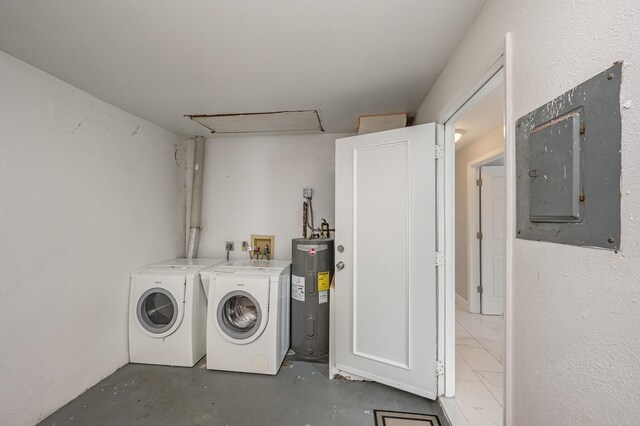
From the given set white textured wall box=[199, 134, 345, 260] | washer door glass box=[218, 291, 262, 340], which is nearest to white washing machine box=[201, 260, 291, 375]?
washer door glass box=[218, 291, 262, 340]

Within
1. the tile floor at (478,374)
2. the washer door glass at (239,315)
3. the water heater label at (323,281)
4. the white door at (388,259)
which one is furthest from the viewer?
the water heater label at (323,281)

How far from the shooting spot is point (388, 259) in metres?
1.85

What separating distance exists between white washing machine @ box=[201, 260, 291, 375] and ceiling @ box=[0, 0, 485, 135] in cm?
154

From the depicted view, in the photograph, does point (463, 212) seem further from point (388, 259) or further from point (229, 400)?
point (229, 400)

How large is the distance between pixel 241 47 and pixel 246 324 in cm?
218

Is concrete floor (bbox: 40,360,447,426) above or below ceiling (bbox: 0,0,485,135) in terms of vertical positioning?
below

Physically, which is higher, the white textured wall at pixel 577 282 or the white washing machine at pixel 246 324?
the white textured wall at pixel 577 282

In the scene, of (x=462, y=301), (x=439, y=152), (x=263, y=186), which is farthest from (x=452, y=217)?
(x=462, y=301)

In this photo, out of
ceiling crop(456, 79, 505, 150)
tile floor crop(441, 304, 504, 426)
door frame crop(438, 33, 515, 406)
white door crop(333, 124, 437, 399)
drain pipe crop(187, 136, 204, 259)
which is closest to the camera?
door frame crop(438, 33, 515, 406)

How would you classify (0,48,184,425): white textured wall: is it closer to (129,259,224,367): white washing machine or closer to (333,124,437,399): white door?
(129,259,224,367): white washing machine

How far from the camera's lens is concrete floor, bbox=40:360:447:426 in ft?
5.37

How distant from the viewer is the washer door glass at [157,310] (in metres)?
2.21

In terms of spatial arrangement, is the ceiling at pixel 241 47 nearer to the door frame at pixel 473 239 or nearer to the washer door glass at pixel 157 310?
the washer door glass at pixel 157 310

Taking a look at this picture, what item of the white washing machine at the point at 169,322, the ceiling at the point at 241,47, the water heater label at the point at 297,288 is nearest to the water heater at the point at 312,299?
the water heater label at the point at 297,288
